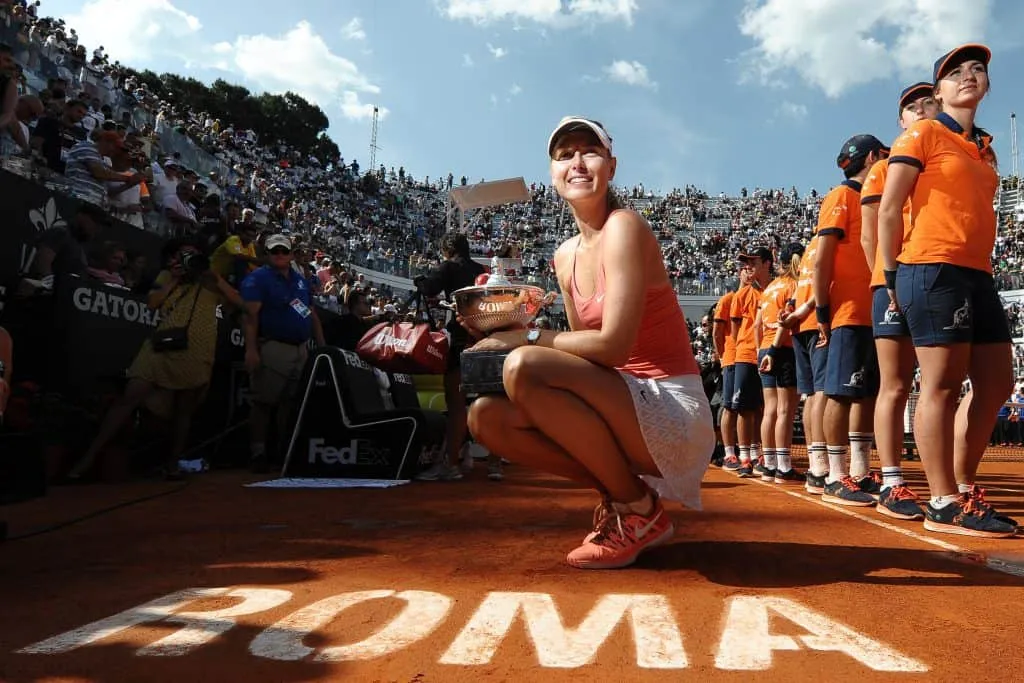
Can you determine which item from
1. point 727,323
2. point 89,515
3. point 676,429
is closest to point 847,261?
point 676,429

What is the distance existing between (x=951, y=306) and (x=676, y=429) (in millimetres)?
1577

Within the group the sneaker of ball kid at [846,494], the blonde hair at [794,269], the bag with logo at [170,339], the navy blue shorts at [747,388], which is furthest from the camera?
the navy blue shorts at [747,388]

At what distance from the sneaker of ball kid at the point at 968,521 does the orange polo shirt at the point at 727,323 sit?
376 centimetres

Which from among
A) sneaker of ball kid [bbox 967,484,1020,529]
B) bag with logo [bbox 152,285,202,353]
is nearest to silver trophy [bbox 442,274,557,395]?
sneaker of ball kid [bbox 967,484,1020,529]

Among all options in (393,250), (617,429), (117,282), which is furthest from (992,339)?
(393,250)

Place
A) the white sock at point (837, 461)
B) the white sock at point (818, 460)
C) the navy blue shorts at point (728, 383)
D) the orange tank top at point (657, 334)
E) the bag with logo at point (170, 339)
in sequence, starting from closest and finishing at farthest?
the orange tank top at point (657, 334) < the white sock at point (837, 461) < the white sock at point (818, 460) < the bag with logo at point (170, 339) < the navy blue shorts at point (728, 383)

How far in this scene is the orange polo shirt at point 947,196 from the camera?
3.28 m

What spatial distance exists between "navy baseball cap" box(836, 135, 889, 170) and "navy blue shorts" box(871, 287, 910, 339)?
1.37 m

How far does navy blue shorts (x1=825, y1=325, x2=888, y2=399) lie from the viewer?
4316 millimetres

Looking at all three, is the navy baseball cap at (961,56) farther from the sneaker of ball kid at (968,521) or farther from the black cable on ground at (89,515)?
the black cable on ground at (89,515)

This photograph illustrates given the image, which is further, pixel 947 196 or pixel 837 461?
pixel 837 461

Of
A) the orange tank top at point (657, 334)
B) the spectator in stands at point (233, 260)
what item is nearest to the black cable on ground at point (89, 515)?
the spectator in stands at point (233, 260)

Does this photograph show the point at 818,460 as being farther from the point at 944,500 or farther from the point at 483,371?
the point at 483,371

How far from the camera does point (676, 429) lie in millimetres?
2529
